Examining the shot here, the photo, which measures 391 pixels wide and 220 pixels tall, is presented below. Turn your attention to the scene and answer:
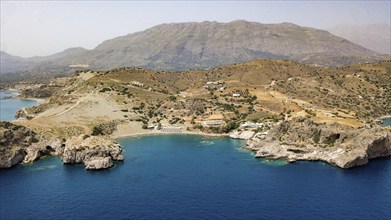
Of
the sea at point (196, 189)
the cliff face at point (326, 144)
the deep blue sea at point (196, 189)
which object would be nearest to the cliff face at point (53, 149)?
the sea at point (196, 189)

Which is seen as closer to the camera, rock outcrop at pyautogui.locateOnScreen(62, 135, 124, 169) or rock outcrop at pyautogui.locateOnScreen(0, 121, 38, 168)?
rock outcrop at pyautogui.locateOnScreen(62, 135, 124, 169)

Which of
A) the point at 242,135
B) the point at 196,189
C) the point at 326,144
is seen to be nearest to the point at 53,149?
the point at 196,189

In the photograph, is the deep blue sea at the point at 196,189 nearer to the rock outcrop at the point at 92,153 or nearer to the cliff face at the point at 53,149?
the rock outcrop at the point at 92,153

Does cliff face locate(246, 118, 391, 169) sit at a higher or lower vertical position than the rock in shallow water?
higher

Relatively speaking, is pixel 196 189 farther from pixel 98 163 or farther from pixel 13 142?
pixel 13 142

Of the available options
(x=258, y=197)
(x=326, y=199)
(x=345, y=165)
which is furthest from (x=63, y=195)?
(x=345, y=165)

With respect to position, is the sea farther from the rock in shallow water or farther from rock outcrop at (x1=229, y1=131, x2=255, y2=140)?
rock outcrop at (x1=229, y1=131, x2=255, y2=140)

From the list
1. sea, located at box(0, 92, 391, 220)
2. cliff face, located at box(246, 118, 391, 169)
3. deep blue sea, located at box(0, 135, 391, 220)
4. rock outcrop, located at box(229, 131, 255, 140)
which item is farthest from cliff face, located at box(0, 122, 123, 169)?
rock outcrop, located at box(229, 131, 255, 140)
